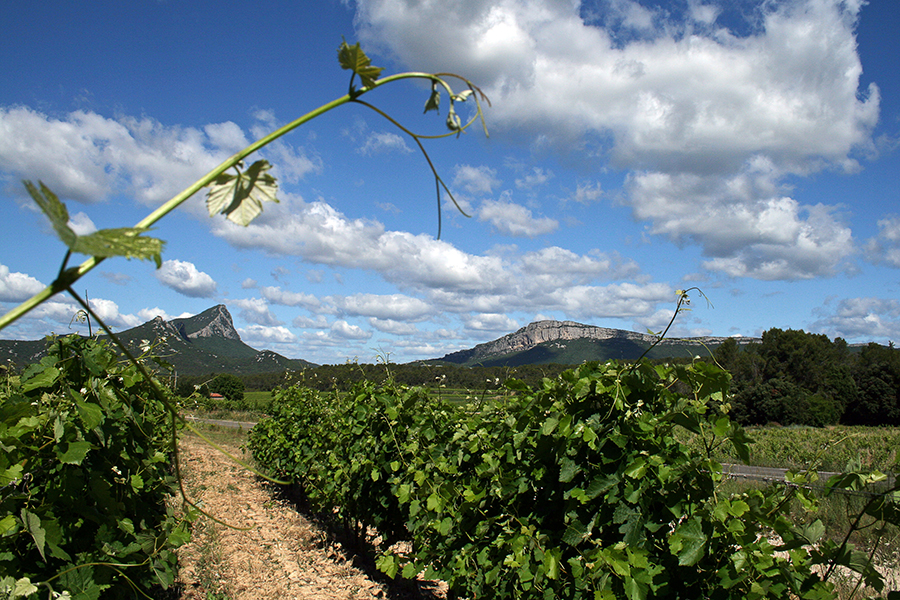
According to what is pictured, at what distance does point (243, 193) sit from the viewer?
57 cm

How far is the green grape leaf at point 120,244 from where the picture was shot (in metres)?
0.37

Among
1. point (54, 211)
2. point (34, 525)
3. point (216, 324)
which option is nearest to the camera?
point (54, 211)

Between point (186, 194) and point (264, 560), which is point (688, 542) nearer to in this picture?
point (186, 194)

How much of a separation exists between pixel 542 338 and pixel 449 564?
562ft

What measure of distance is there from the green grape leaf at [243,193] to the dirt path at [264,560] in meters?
3.44

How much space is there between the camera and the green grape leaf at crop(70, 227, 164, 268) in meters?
0.37

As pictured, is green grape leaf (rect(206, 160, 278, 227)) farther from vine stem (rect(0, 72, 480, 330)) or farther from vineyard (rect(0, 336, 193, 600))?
vineyard (rect(0, 336, 193, 600))

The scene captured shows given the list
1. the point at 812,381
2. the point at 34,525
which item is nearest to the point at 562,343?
the point at 812,381

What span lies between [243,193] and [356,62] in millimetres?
196

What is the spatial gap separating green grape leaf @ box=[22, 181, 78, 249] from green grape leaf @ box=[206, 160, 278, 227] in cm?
18

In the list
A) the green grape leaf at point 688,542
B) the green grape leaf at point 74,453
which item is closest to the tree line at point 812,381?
the green grape leaf at point 688,542

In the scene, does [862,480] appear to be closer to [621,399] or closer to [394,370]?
[621,399]

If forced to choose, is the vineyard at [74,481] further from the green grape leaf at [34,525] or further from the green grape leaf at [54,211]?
the green grape leaf at [54,211]

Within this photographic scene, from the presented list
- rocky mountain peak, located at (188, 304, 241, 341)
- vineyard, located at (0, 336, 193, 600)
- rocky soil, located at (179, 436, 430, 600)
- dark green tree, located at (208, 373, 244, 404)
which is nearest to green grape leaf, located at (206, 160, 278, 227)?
vineyard, located at (0, 336, 193, 600)
